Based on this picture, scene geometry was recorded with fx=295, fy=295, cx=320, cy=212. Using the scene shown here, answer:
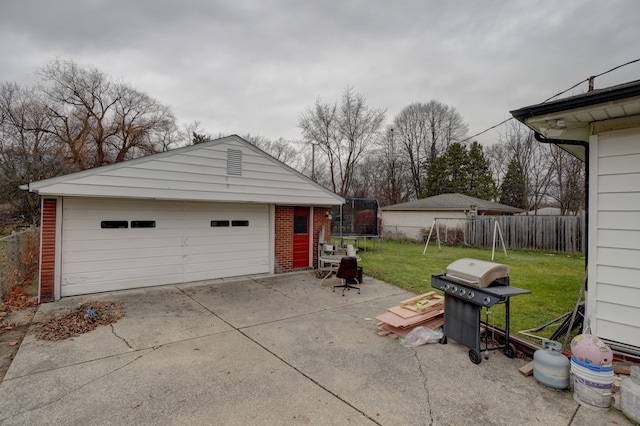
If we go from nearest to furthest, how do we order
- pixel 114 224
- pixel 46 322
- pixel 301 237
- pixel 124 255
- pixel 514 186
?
pixel 46 322 < pixel 114 224 < pixel 124 255 < pixel 301 237 < pixel 514 186

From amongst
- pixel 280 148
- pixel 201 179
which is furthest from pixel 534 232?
pixel 280 148

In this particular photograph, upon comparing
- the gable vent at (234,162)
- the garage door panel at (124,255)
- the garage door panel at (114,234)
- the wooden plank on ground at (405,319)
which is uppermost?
the gable vent at (234,162)

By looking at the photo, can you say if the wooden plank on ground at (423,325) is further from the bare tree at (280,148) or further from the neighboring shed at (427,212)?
the bare tree at (280,148)

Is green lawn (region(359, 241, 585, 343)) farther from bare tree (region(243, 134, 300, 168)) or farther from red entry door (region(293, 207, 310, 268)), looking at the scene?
bare tree (region(243, 134, 300, 168))

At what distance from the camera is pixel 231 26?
8.92 meters

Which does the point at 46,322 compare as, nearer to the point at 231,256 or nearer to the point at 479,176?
the point at 231,256

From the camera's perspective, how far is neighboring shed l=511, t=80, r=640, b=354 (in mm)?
3287

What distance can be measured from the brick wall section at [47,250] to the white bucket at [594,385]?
8.56 metres

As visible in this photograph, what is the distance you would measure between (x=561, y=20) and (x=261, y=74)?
1038 centimetres

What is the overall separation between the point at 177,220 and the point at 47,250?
2493mm

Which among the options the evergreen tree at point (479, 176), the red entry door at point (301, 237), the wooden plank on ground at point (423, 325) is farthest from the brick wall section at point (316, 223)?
the evergreen tree at point (479, 176)

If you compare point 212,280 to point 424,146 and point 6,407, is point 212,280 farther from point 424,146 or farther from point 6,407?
point 424,146

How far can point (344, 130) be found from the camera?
25984mm

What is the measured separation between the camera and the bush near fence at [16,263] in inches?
245
